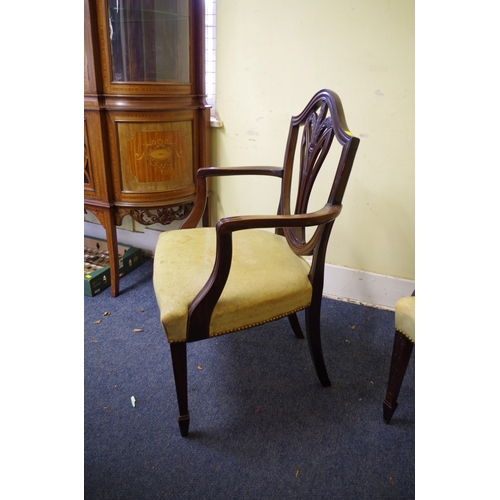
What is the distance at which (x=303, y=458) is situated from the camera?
1.16m

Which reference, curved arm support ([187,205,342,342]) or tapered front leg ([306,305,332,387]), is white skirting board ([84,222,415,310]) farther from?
curved arm support ([187,205,342,342])

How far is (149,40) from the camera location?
176cm

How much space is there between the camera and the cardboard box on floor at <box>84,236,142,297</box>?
197 cm

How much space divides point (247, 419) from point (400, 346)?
1.81 feet

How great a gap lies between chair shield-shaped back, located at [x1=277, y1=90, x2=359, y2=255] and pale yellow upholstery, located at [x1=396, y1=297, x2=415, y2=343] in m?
0.28

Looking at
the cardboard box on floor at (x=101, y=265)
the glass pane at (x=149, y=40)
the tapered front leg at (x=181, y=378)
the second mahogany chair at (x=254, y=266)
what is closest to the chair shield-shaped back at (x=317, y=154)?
the second mahogany chair at (x=254, y=266)

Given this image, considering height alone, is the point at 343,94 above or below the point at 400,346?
above

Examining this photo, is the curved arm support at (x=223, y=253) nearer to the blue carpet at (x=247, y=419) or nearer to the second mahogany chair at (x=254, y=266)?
the second mahogany chair at (x=254, y=266)

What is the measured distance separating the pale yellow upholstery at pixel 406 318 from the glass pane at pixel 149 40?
4.63 feet

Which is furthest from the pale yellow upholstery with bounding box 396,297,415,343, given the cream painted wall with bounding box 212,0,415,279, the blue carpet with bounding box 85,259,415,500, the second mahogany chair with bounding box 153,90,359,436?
the cream painted wall with bounding box 212,0,415,279

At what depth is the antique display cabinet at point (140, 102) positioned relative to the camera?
5.47 feet

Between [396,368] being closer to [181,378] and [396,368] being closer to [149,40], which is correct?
[181,378]

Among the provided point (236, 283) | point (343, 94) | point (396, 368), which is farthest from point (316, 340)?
point (343, 94)

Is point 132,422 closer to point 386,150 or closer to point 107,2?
point 386,150
